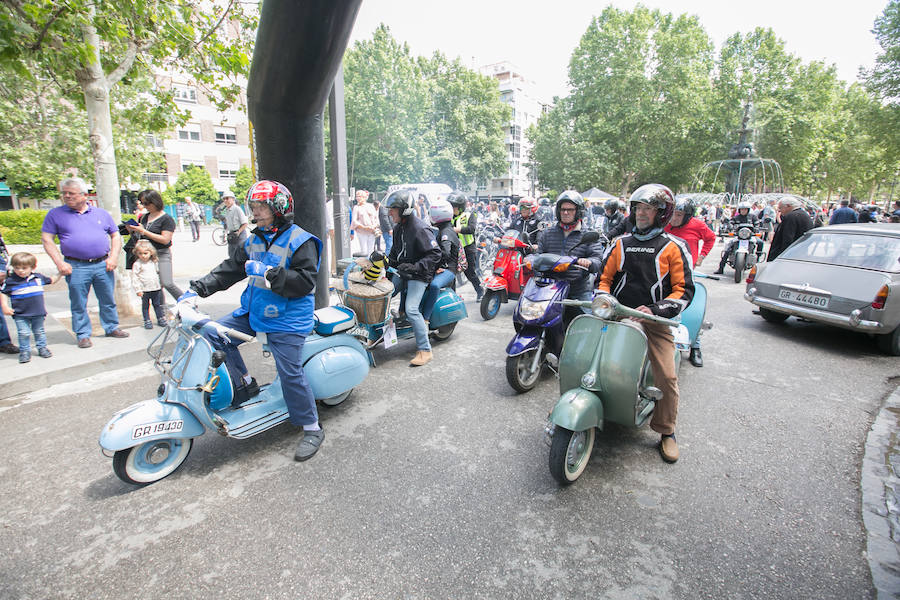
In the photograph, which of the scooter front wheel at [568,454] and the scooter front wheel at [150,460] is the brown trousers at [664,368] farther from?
the scooter front wheel at [150,460]

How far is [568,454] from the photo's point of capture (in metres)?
2.85

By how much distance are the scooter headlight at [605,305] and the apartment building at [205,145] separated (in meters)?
41.2

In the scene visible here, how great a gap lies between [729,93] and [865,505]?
4248cm

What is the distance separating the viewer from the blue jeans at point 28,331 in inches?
191

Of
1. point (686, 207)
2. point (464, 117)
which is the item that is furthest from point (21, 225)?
point (464, 117)

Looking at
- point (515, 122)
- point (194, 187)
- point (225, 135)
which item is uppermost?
point (515, 122)

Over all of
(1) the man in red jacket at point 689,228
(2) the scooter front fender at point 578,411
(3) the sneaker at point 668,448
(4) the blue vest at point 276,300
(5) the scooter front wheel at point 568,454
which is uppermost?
(1) the man in red jacket at point 689,228

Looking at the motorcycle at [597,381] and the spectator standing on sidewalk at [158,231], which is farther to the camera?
the spectator standing on sidewalk at [158,231]

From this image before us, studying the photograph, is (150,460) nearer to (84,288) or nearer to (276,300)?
(276,300)

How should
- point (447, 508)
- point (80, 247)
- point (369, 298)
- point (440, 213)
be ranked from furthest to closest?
point (440, 213) → point (80, 247) → point (369, 298) → point (447, 508)

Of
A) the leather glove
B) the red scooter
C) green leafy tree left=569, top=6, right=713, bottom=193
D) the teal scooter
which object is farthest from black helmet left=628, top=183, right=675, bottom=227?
green leafy tree left=569, top=6, right=713, bottom=193

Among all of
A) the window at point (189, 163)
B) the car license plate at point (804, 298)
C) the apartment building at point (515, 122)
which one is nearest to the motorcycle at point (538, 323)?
the car license plate at point (804, 298)

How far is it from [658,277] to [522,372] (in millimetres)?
1694

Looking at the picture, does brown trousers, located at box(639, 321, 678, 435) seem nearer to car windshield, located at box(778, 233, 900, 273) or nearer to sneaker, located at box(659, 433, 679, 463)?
sneaker, located at box(659, 433, 679, 463)
